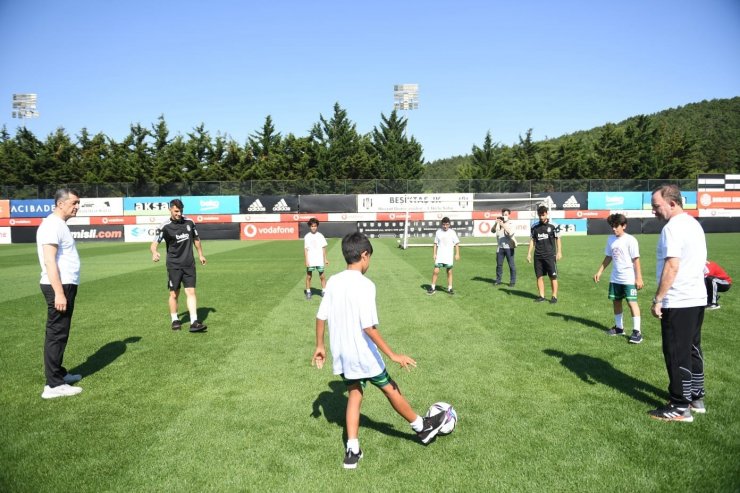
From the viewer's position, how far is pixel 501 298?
10.9 meters

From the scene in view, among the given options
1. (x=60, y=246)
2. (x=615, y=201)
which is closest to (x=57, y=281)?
(x=60, y=246)

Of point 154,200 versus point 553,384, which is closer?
point 553,384

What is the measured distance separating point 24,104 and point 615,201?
66.2 meters

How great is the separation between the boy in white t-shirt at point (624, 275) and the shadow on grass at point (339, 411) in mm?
4592

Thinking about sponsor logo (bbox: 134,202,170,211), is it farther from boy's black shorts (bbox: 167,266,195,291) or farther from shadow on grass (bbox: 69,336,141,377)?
shadow on grass (bbox: 69,336,141,377)

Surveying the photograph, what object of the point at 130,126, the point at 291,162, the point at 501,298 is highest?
the point at 130,126

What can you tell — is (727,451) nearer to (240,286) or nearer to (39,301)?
(240,286)

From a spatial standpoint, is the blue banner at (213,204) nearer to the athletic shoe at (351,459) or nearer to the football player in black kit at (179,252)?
the football player in black kit at (179,252)

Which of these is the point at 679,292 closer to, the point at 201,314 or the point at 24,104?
the point at 201,314

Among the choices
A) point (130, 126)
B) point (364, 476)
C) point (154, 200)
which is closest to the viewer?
point (364, 476)

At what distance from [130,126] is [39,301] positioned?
46604 mm

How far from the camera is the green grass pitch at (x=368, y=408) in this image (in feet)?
11.7

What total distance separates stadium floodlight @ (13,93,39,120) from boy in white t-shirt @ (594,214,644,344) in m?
69.8

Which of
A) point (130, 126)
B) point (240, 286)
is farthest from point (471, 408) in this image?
point (130, 126)
